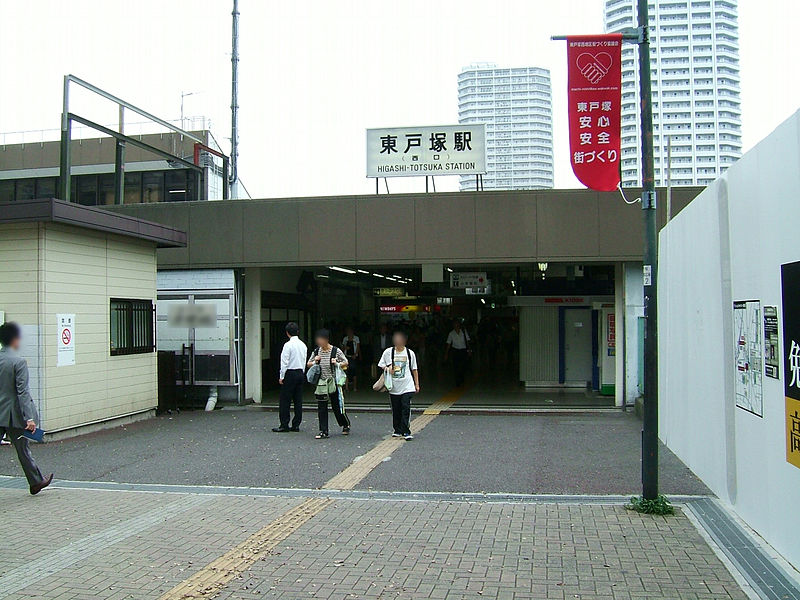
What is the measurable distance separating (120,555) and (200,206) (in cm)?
1015

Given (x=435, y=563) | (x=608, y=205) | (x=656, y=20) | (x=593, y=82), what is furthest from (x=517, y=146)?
(x=435, y=563)

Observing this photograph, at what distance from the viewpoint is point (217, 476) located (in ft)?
27.6

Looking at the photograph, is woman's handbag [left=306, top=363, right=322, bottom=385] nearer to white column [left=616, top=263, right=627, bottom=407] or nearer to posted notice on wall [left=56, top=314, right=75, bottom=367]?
posted notice on wall [left=56, top=314, right=75, bottom=367]

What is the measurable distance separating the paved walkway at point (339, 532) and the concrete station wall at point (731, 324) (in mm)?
555

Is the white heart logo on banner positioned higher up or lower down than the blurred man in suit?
higher up

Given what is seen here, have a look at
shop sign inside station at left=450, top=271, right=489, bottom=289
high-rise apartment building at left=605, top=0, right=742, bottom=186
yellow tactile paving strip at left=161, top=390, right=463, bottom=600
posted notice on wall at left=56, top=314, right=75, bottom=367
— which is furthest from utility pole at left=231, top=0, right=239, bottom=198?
yellow tactile paving strip at left=161, top=390, right=463, bottom=600

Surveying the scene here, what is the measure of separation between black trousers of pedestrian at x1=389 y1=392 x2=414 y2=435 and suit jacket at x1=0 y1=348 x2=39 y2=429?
4.96 meters

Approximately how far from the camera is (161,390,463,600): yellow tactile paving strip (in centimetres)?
485

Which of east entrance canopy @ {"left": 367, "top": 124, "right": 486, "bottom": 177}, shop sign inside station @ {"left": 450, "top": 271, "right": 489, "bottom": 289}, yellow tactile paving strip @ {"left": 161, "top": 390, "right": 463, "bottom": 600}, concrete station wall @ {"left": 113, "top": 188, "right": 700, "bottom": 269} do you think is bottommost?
yellow tactile paving strip @ {"left": 161, "top": 390, "right": 463, "bottom": 600}

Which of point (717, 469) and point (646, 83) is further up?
point (646, 83)

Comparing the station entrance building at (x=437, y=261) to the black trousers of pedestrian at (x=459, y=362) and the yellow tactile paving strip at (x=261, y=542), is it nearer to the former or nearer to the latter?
the black trousers of pedestrian at (x=459, y=362)

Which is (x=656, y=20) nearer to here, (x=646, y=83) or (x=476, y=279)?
(x=476, y=279)

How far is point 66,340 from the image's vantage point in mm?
10953

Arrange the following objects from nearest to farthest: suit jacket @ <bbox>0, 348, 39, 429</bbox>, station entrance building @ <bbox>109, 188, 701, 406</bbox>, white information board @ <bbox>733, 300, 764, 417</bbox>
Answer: white information board @ <bbox>733, 300, 764, 417</bbox>, suit jacket @ <bbox>0, 348, 39, 429</bbox>, station entrance building @ <bbox>109, 188, 701, 406</bbox>
